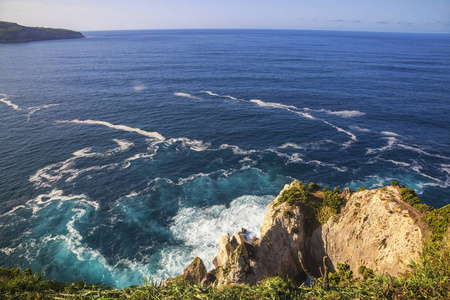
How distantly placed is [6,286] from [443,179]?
9651cm

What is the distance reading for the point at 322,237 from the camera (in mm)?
46062

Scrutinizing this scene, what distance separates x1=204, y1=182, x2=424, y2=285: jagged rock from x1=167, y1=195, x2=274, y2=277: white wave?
302 inches

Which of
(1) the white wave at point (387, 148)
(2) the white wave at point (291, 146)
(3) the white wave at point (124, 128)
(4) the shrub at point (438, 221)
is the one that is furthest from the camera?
(3) the white wave at point (124, 128)

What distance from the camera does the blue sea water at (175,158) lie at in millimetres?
54250

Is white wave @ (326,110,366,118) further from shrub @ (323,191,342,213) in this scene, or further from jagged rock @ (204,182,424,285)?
shrub @ (323,191,342,213)

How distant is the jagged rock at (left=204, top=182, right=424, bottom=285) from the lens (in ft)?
123

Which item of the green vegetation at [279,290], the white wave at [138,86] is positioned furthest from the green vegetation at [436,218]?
the white wave at [138,86]

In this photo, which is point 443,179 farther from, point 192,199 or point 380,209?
point 192,199

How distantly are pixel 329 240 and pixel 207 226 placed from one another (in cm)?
2671

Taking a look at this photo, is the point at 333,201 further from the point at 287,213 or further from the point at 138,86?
the point at 138,86

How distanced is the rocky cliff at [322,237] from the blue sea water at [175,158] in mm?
11943

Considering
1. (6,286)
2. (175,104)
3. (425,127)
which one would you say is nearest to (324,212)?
(6,286)

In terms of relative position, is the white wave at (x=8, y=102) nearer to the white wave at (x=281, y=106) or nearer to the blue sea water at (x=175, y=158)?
the blue sea water at (x=175, y=158)

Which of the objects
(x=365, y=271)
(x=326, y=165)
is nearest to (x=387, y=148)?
(x=326, y=165)
